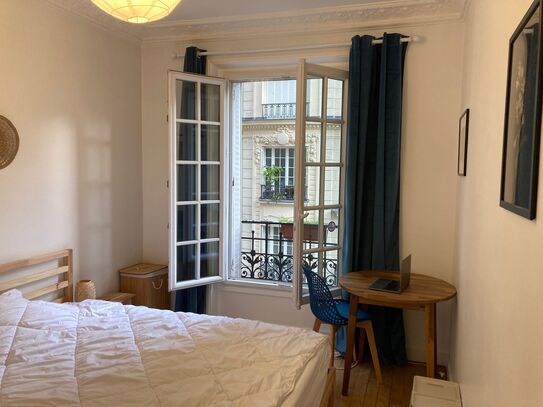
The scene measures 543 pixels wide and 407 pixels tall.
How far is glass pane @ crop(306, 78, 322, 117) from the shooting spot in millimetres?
3436

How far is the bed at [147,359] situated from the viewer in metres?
1.72

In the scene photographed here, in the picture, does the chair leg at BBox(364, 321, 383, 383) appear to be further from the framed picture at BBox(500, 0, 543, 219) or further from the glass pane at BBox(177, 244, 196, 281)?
the framed picture at BBox(500, 0, 543, 219)

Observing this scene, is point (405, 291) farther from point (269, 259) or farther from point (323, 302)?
point (269, 259)

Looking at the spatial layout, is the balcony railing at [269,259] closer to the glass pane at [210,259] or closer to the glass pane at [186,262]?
the glass pane at [210,259]

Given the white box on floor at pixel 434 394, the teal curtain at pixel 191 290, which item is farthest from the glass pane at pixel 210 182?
the white box on floor at pixel 434 394

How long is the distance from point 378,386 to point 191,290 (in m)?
1.80

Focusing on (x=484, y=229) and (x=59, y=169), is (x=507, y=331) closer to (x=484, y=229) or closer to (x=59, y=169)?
(x=484, y=229)

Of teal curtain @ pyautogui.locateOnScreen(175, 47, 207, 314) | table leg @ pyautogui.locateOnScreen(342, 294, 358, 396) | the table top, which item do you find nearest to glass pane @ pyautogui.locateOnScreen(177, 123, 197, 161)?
teal curtain @ pyautogui.locateOnScreen(175, 47, 207, 314)

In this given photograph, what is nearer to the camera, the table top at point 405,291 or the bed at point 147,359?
the bed at point 147,359

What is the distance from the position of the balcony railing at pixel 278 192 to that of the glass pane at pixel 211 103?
2.28 m

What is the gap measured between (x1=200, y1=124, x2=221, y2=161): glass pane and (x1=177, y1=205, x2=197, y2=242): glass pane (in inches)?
18.6

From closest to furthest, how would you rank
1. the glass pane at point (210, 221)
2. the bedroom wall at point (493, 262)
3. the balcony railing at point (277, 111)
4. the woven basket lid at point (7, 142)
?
1. the bedroom wall at point (493, 262)
2. the woven basket lid at point (7, 142)
3. the glass pane at point (210, 221)
4. the balcony railing at point (277, 111)

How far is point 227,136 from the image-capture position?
401 centimetres

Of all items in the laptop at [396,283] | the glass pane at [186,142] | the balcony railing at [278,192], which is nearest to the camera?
the laptop at [396,283]
